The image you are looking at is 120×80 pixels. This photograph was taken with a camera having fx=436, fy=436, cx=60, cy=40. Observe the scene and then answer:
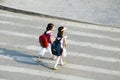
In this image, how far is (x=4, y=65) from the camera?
15320mm

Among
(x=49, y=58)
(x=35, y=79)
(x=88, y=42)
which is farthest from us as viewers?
(x=88, y=42)

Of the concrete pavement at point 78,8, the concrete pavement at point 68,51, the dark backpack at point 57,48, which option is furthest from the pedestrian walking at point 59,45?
the concrete pavement at point 78,8

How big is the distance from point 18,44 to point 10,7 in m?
3.28

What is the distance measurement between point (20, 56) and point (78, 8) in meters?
5.03

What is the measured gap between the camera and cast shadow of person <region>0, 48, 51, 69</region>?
15.6 m

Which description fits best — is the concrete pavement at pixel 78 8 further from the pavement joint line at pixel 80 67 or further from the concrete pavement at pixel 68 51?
the pavement joint line at pixel 80 67

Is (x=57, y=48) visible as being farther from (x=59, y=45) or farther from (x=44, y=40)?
(x=44, y=40)

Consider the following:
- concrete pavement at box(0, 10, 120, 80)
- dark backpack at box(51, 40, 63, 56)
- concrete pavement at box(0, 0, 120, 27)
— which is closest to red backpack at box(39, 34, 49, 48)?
dark backpack at box(51, 40, 63, 56)

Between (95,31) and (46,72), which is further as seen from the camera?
(95,31)

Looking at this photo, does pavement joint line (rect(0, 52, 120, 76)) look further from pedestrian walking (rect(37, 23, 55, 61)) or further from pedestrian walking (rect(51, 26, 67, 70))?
pedestrian walking (rect(51, 26, 67, 70))

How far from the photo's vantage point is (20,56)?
→ 52.4 ft

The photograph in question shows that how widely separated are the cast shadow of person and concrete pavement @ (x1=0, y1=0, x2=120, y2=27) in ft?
11.4

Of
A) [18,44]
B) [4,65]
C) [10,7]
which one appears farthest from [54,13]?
[4,65]

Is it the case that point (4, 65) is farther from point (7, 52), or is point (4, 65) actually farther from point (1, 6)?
point (1, 6)
